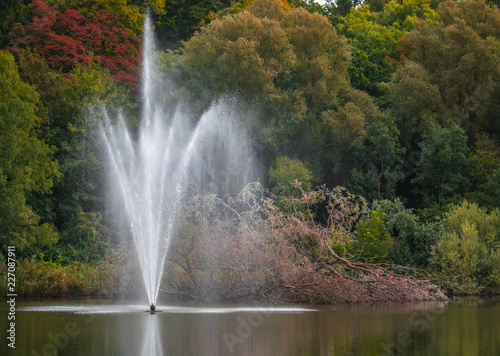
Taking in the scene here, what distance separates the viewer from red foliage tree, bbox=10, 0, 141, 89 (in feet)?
149

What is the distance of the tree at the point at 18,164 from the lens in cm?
3409

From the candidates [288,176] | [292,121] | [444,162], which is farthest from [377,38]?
[288,176]

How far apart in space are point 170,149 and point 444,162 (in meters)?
17.3

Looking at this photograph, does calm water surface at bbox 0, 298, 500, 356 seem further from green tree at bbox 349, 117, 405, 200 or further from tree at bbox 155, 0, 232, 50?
tree at bbox 155, 0, 232, 50

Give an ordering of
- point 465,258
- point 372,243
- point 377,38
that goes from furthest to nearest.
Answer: point 377,38 → point 372,243 → point 465,258

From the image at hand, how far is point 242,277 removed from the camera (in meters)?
28.9

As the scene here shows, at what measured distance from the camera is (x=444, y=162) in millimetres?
43875

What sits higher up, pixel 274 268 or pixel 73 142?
pixel 73 142

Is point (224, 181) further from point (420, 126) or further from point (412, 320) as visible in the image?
point (412, 320)

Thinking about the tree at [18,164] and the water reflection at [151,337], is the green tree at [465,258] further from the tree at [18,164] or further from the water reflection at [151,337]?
the tree at [18,164]

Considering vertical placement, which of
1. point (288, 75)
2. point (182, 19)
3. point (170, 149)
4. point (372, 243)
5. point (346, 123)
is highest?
point (182, 19)

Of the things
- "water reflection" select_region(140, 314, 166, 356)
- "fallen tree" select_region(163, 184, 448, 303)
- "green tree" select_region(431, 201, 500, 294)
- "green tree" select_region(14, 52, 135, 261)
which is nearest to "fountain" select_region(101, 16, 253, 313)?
"green tree" select_region(14, 52, 135, 261)

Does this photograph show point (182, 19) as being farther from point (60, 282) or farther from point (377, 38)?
point (60, 282)

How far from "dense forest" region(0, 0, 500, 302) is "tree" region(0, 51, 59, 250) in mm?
86
